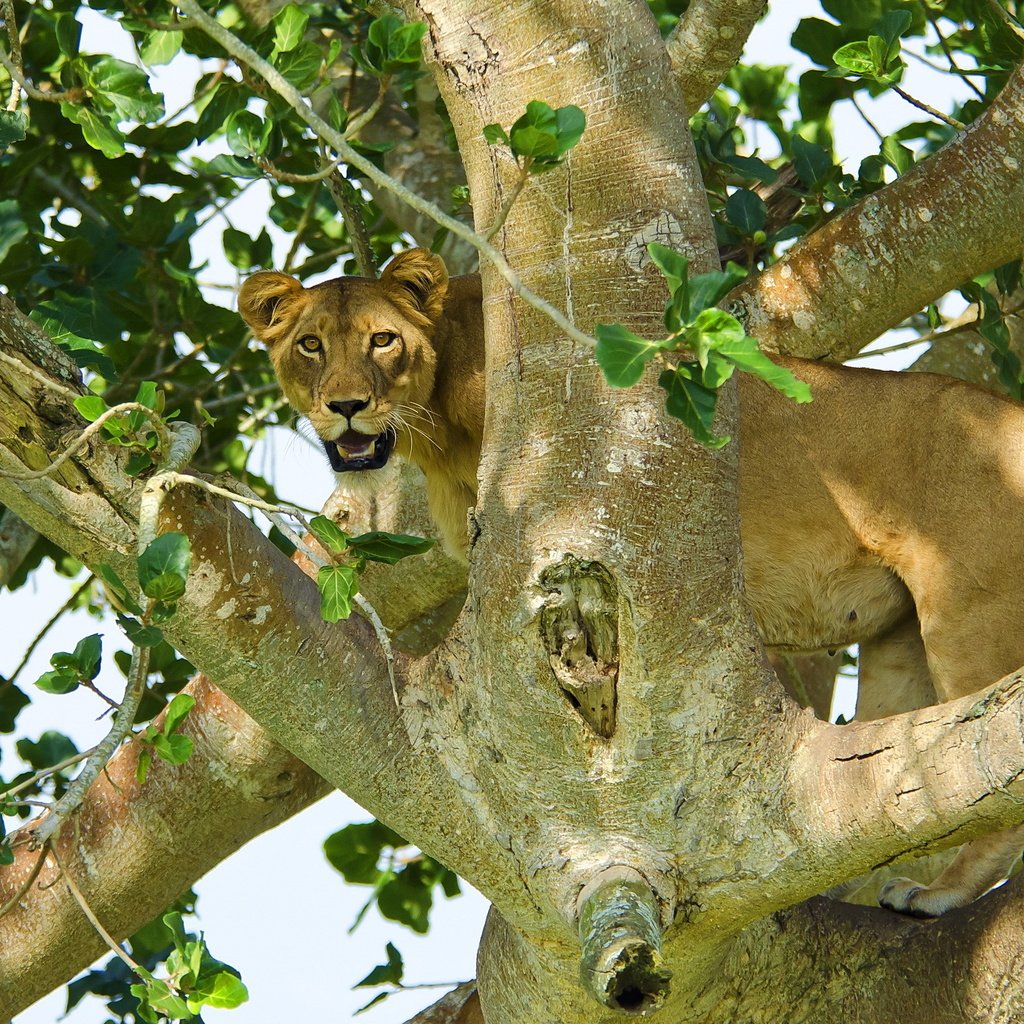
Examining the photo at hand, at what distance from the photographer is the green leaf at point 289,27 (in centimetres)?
365

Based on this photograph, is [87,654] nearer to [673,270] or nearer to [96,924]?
[96,924]

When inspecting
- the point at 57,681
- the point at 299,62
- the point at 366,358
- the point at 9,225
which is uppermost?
the point at 9,225

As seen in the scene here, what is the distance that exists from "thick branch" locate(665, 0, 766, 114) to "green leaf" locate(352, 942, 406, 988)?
3.10 metres

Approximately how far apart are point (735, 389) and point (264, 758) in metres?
2.17

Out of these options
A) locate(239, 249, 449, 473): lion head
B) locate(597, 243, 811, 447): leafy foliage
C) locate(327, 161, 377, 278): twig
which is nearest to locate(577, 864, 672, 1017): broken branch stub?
locate(597, 243, 811, 447): leafy foliage

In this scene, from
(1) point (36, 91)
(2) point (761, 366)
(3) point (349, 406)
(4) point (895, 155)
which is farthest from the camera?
(3) point (349, 406)

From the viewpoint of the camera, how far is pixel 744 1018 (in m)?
3.84

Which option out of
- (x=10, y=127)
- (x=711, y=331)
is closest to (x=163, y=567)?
(x=711, y=331)

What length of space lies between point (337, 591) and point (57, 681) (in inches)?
29.1

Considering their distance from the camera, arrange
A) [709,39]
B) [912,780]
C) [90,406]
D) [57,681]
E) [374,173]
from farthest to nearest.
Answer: [709,39]
[57,681]
[90,406]
[912,780]
[374,173]

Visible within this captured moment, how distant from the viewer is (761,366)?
216 cm

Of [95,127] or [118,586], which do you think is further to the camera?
[95,127]

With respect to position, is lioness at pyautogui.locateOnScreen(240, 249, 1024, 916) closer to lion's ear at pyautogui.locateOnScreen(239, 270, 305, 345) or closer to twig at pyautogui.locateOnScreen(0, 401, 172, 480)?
lion's ear at pyautogui.locateOnScreen(239, 270, 305, 345)

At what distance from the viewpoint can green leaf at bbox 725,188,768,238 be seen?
4910 millimetres
